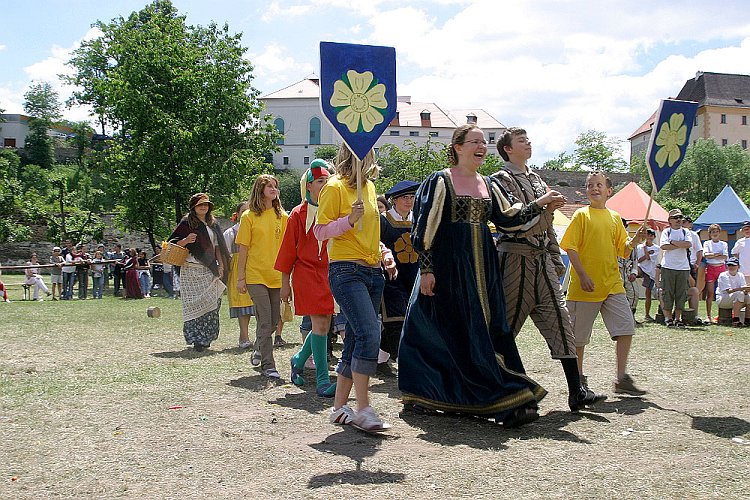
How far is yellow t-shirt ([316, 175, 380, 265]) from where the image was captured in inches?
218

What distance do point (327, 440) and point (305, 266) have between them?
1991mm

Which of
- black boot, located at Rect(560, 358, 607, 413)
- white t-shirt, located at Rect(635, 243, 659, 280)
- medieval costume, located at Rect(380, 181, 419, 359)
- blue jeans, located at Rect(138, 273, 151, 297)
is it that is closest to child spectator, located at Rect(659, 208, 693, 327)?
white t-shirt, located at Rect(635, 243, 659, 280)

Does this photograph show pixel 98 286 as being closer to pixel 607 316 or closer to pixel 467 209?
pixel 607 316

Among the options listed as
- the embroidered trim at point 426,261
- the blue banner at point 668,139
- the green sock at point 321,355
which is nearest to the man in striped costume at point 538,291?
the embroidered trim at point 426,261

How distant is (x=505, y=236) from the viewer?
20.3 feet

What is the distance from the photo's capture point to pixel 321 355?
6.93 metres

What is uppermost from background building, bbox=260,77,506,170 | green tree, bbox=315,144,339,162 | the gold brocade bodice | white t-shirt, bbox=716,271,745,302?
background building, bbox=260,77,506,170

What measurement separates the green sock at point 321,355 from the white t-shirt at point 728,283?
9.90 metres

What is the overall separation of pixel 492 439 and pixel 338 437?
1.03 m

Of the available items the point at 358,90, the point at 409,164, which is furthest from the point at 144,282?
the point at 409,164

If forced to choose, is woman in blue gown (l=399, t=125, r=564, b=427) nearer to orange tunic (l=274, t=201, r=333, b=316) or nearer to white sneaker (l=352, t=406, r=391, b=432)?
white sneaker (l=352, t=406, r=391, b=432)

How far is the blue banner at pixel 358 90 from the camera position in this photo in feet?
17.4

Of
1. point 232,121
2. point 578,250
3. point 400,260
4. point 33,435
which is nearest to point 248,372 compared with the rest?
point 400,260

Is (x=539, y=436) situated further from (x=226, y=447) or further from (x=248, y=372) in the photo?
(x=248, y=372)
